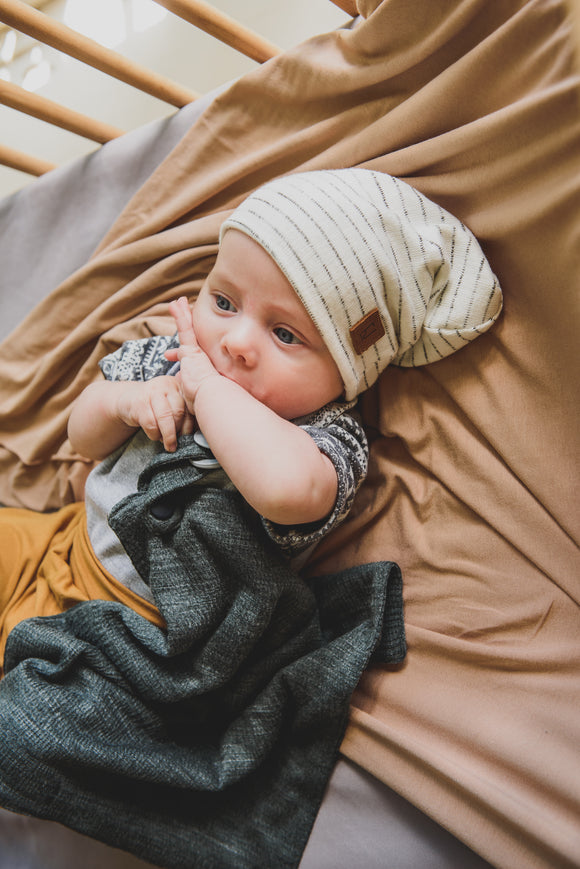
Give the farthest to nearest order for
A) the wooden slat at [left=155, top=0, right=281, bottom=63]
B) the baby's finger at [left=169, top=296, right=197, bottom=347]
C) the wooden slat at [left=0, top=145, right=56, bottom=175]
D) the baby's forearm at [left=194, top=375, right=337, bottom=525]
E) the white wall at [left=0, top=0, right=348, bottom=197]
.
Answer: the white wall at [left=0, top=0, right=348, bottom=197] < the wooden slat at [left=0, top=145, right=56, bottom=175] < the wooden slat at [left=155, top=0, right=281, bottom=63] < the baby's finger at [left=169, top=296, right=197, bottom=347] < the baby's forearm at [left=194, top=375, right=337, bottom=525]

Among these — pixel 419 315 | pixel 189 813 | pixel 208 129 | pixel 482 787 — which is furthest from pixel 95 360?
pixel 482 787

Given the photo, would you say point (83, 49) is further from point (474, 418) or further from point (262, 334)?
point (474, 418)

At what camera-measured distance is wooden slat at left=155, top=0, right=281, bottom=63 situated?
79 cm

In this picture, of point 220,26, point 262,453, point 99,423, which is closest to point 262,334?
point 262,453

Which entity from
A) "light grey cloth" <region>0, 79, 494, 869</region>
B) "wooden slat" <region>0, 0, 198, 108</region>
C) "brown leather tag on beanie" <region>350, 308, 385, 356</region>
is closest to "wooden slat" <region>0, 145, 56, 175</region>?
"light grey cloth" <region>0, 79, 494, 869</region>

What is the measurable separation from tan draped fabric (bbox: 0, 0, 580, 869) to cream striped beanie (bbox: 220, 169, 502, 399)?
47 millimetres

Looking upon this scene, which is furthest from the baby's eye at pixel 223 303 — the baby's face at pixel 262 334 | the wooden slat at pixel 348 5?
the wooden slat at pixel 348 5

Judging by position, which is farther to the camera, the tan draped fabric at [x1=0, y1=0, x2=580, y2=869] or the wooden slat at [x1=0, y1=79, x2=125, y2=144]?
the wooden slat at [x1=0, y1=79, x2=125, y2=144]

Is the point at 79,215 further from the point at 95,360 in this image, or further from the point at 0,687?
the point at 0,687

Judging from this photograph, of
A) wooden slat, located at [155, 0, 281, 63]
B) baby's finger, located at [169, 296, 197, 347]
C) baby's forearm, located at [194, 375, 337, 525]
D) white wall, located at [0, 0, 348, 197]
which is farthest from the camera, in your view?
white wall, located at [0, 0, 348, 197]

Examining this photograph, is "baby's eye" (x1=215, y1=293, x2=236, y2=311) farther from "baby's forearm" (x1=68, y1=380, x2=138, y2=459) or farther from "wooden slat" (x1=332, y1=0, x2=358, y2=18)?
"wooden slat" (x1=332, y1=0, x2=358, y2=18)

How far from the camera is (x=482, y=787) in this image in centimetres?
57

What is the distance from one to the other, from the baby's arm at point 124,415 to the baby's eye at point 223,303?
11cm

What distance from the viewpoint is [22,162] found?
0.95m
